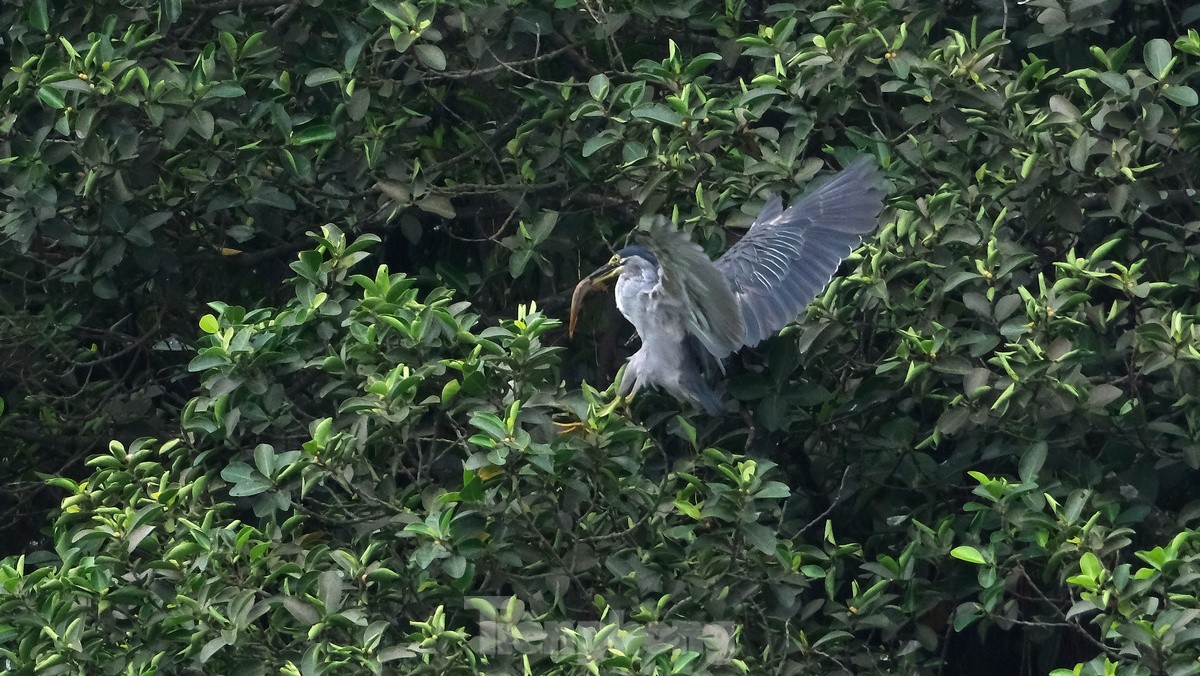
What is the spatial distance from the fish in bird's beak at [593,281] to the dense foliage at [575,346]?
7.3 inches

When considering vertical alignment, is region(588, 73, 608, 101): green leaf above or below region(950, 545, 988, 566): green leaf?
above

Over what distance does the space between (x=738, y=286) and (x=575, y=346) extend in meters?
0.74

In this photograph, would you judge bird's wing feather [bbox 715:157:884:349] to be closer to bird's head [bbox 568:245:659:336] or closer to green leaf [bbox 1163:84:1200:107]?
bird's head [bbox 568:245:659:336]

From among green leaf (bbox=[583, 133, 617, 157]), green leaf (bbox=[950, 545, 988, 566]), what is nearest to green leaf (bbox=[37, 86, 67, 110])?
green leaf (bbox=[583, 133, 617, 157])

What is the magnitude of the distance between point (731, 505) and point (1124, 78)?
1507 mm

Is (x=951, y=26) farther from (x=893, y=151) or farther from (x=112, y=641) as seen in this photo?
(x=112, y=641)

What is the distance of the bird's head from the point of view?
4480 mm

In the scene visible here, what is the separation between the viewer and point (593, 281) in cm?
458

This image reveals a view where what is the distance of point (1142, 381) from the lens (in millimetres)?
4051

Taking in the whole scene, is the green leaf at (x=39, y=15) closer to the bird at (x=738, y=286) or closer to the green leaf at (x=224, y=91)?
the green leaf at (x=224, y=91)

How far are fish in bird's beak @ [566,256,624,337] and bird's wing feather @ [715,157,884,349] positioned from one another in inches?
11.3

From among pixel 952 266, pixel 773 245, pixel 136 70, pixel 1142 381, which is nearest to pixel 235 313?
pixel 136 70

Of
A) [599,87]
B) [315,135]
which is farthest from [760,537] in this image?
[315,135]

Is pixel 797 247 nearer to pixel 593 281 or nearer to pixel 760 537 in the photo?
pixel 593 281
